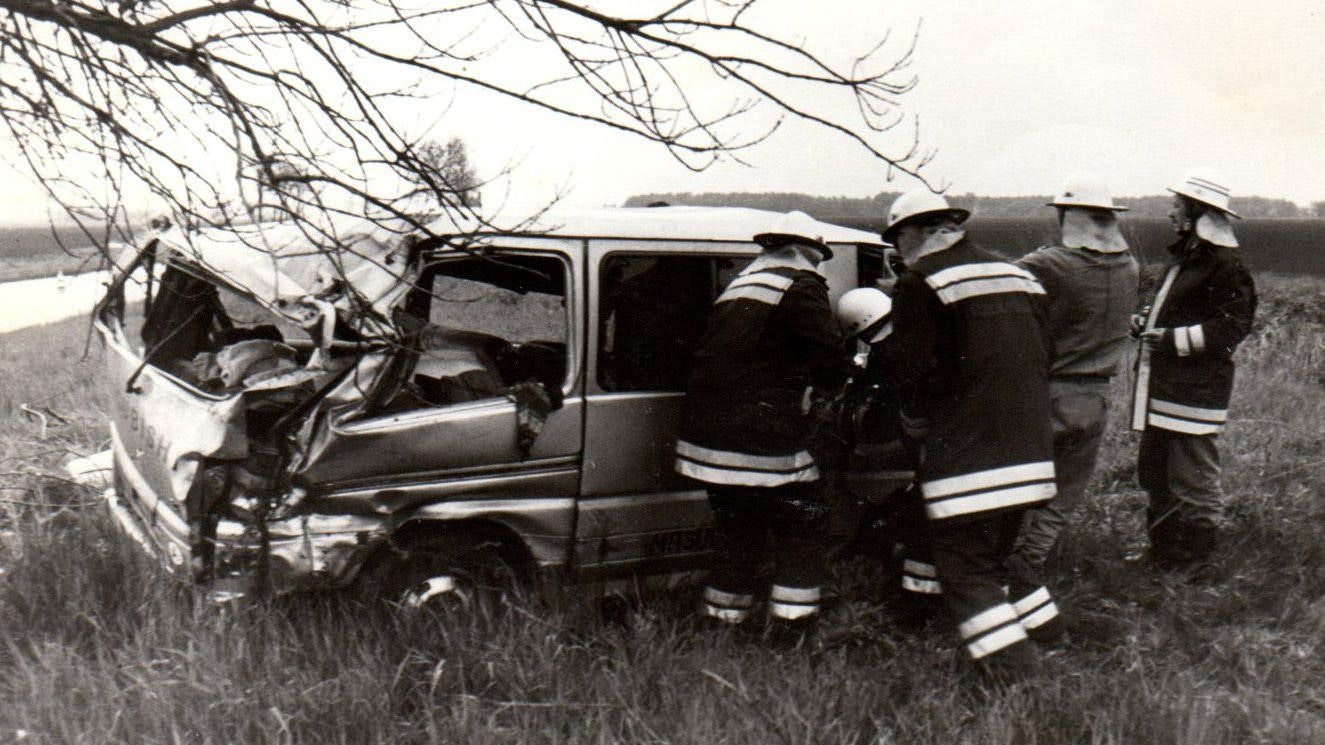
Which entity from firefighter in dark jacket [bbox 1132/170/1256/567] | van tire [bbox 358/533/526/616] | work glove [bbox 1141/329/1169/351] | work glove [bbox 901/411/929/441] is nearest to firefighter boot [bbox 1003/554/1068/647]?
work glove [bbox 901/411/929/441]

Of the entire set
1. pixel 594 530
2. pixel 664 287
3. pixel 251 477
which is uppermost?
pixel 664 287

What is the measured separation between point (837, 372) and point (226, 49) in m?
2.37

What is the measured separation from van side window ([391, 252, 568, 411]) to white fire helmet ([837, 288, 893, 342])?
1.19m

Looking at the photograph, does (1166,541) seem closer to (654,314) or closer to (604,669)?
(654,314)

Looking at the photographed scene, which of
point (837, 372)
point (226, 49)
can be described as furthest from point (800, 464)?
point (226, 49)

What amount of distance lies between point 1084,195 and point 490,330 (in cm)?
266

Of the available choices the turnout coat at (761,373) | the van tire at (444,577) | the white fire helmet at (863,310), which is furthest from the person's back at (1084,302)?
the van tire at (444,577)

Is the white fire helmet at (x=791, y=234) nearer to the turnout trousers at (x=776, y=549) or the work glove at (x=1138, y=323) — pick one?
the turnout trousers at (x=776, y=549)

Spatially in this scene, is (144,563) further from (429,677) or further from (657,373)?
(657,373)

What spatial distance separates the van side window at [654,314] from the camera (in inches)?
157

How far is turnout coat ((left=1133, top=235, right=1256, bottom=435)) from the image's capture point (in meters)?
4.65

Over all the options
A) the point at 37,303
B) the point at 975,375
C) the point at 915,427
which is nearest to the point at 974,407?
the point at 975,375

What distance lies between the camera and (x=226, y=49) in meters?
3.15

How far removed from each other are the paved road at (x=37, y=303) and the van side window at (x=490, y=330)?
20.2 metres
